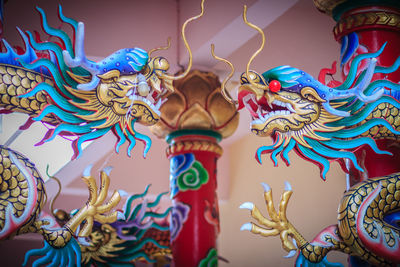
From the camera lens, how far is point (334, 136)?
215 cm

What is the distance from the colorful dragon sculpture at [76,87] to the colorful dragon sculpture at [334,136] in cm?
36

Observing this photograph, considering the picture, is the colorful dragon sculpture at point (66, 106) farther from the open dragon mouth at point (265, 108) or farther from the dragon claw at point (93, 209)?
the open dragon mouth at point (265, 108)

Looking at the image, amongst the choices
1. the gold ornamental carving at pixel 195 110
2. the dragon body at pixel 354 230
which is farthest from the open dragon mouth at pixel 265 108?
the gold ornamental carving at pixel 195 110

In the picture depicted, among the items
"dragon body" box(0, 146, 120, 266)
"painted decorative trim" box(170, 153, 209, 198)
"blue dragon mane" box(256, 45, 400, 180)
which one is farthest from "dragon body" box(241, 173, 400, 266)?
"painted decorative trim" box(170, 153, 209, 198)

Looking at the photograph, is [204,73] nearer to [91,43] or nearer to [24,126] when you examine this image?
[91,43]

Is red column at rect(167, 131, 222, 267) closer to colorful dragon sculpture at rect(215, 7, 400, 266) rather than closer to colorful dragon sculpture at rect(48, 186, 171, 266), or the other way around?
colorful dragon sculpture at rect(48, 186, 171, 266)

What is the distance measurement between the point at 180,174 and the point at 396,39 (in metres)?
1.16

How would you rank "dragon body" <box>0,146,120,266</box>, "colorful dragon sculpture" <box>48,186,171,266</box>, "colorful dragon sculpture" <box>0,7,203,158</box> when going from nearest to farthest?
"dragon body" <box>0,146,120,266</box> → "colorful dragon sculpture" <box>0,7,203,158</box> → "colorful dragon sculpture" <box>48,186,171,266</box>

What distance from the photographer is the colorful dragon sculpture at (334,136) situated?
205cm

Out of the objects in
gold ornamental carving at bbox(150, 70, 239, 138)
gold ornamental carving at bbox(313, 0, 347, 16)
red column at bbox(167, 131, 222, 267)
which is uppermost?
gold ornamental carving at bbox(313, 0, 347, 16)

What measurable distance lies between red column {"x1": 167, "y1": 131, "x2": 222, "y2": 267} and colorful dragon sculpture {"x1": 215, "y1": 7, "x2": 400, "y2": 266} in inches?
28.9

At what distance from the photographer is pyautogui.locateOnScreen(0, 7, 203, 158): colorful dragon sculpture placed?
1.95 m

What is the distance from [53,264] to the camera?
1913mm

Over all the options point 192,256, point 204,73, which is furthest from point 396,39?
point 192,256
